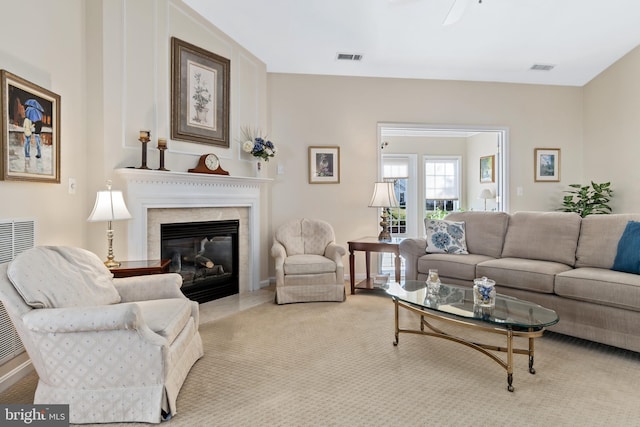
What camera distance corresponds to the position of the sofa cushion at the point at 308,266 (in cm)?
376

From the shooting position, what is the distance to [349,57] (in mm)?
4422

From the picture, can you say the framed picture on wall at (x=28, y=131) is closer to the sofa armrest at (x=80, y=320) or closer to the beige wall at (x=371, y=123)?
the sofa armrest at (x=80, y=320)

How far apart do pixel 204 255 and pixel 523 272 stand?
3.18m

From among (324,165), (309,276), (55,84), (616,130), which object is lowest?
(309,276)

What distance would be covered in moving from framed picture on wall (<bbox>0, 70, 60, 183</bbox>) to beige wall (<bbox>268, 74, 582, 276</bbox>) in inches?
100

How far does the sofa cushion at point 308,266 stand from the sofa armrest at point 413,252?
2.68ft

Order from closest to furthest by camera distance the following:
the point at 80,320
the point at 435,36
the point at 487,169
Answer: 1. the point at 80,320
2. the point at 435,36
3. the point at 487,169

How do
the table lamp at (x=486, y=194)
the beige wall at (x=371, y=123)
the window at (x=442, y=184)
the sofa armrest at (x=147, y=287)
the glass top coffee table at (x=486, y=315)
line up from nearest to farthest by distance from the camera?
the glass top coffee table at (x=486, y=315), the sofa armrest at (x=147, y=287), the beige wall at (x=371, y=123), the table lamp at (x=486, y=194), the window at (x=442, y=184)

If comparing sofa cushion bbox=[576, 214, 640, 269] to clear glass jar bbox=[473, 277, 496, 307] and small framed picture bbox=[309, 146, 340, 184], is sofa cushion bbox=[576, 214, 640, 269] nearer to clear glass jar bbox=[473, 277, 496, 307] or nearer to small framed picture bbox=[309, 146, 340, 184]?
clear glass jar bbox=[473, 277, 496, 307]

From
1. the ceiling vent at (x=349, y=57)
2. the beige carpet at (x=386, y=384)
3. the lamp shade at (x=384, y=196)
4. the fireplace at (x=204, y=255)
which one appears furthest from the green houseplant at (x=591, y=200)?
the fireplace at (x=204, y=255)

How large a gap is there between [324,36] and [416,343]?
132 inches

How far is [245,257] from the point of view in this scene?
4.24 metres

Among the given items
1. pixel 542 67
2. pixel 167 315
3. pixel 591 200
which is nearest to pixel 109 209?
pixel 167 315

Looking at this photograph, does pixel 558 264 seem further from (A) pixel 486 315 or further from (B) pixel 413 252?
(A) pixel 486 315
